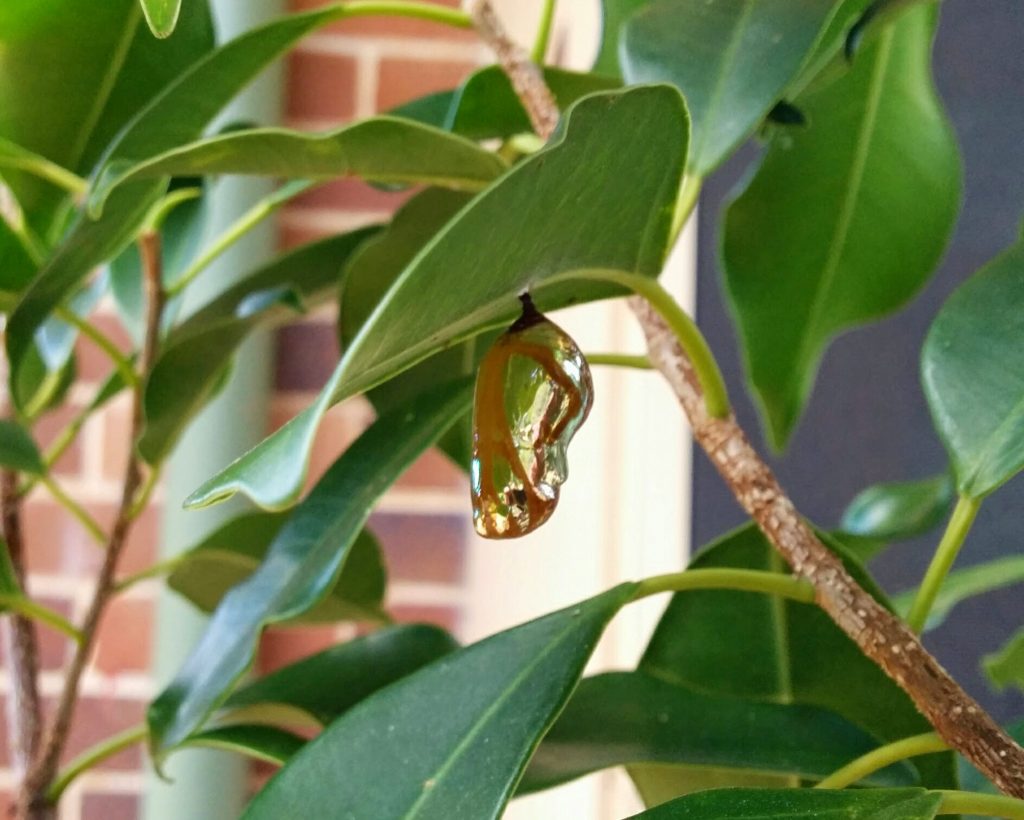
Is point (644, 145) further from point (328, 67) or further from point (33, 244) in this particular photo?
point (328, 67)

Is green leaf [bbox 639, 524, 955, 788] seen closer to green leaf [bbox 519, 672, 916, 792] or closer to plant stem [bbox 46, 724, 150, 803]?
green leaf [bbox 519, 672, 916, 792]

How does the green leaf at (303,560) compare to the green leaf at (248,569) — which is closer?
the green leaf at (303,560)

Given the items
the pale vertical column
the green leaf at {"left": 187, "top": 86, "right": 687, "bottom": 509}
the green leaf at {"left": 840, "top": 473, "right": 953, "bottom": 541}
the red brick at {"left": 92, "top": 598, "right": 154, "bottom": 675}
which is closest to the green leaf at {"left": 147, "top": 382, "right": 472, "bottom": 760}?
the green leaf at {"left": 187, "top": 86, "right": 687, "bottom": 509}

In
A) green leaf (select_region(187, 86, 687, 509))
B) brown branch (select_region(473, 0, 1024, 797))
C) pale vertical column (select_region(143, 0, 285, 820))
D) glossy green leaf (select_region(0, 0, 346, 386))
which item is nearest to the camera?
green leaf (select_region(187, 86, 687, 509))

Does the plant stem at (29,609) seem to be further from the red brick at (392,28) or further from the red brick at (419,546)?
the red brick at (392,28)

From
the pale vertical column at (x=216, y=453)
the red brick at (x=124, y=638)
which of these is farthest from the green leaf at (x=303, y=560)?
the red brick at (x=124, y=638)

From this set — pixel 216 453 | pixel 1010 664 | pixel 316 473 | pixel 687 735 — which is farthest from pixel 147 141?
pixel 316 473
